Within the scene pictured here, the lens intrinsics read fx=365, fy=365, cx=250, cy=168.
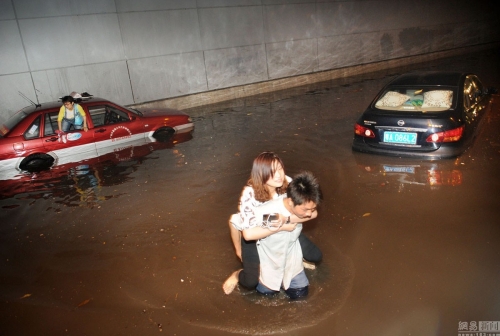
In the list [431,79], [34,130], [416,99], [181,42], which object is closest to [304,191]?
[416,99]

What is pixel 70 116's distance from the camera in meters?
7.71

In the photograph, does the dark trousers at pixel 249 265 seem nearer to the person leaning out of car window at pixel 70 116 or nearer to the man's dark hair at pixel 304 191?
the man's dark hair at pixel 304 191

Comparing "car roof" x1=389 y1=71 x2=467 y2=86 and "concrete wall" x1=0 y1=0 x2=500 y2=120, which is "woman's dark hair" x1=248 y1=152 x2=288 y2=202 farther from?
"concrete wall" x1=0 y1=0 x2=500 y2=120

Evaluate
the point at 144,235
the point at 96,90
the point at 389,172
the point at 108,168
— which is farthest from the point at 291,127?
the point at 96,90

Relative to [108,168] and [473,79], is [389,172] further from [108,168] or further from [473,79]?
[108,168]

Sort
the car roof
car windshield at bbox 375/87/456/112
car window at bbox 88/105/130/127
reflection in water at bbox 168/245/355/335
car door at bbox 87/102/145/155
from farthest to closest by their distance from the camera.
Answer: car window at bbox 88/105/130/127 → car door at bbox 87/102/145/155 → the car roof → car windshield at bbox 375/87/456/112 → reflection in water at bbox 168/245/355/335

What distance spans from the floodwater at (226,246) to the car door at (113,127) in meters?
0.46

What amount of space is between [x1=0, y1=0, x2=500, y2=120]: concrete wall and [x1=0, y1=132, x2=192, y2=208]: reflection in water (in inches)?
210

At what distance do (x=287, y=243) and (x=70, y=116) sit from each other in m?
6.46

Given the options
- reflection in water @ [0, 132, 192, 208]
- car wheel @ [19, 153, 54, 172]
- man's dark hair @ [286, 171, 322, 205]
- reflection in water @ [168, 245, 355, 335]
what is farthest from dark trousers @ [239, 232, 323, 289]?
car wheel @ [19, 153, 54, 172]

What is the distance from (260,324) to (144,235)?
230cm

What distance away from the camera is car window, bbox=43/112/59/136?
25.0 ft

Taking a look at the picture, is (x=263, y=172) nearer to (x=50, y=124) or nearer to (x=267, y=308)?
(x=267, y=308)

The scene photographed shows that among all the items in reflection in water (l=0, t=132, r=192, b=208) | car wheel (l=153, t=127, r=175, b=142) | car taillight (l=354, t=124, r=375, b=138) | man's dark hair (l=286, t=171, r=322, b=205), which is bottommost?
reflection in water (l=0, t=132, r=192, b=208)
